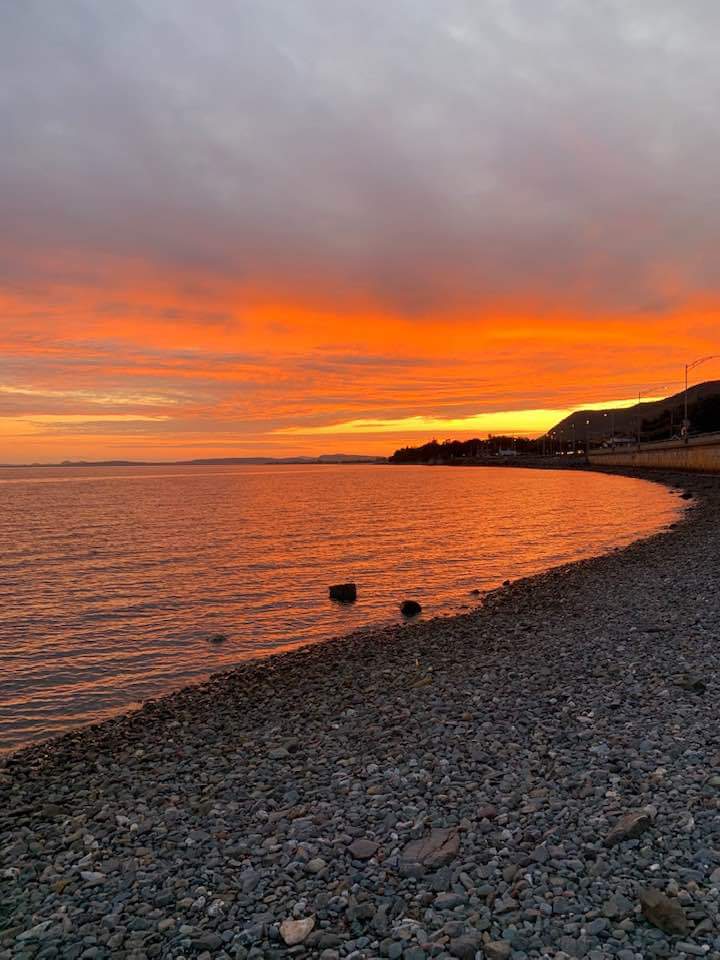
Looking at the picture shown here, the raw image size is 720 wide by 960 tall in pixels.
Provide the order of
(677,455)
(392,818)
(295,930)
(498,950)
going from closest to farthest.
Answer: (498,950) < (295,930) < (392,818) < (677,455)

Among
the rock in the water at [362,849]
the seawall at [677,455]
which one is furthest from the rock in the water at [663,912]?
the seawall at [677,455]

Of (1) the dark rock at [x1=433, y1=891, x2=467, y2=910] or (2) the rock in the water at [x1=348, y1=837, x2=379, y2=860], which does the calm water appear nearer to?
(2) the rock in the water at [x1=348, y1=837, x2=379, y2=860]

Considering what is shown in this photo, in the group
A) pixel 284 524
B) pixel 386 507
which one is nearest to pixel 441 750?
pixel 284 524

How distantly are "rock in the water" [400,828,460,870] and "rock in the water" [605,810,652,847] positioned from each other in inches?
57.0

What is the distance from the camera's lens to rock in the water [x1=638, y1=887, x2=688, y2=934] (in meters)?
4.73

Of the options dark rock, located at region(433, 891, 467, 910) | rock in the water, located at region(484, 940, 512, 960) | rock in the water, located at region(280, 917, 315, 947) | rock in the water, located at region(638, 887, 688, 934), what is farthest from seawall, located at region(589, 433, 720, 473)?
rock in the water, located at region(280, 917, 315, 947)

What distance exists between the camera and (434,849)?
6.21m

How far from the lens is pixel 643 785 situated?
702cm

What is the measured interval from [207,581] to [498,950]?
Result: 25.4 m

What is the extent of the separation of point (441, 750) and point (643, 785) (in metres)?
2.66

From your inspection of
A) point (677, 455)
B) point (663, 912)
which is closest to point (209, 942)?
point (663, 912)

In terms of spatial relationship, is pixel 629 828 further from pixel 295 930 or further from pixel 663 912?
pixel 295 930

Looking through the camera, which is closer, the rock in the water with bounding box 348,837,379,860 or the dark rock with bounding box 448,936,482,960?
the dark rock with bounding box 448,936,482,960

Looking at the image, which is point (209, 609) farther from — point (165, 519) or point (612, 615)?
point (165, 519)
